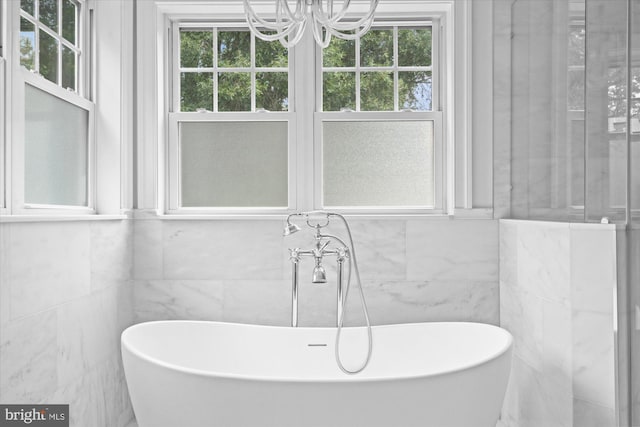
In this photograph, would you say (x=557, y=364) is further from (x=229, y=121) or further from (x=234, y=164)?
(x=229, y=121)

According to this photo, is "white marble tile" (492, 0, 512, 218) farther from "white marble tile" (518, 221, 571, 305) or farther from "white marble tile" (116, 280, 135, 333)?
"white marble tile" (116, 280, 135, 333)

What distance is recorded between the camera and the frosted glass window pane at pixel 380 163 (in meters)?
2.56

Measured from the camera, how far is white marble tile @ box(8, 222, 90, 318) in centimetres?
150

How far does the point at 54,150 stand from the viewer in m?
1.94

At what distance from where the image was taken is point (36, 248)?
1595mm

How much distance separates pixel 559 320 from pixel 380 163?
1195mm

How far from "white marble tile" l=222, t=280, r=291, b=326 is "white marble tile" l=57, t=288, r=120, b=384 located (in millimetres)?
541

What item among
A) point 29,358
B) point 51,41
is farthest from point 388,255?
point 51,41

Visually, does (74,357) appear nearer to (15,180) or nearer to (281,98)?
(15,180)

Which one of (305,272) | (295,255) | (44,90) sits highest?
(44,90)

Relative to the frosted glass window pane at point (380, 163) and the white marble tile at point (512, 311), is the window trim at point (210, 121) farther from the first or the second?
the white marble tile at point (512, 311)

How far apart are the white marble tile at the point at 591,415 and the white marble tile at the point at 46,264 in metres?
1.79

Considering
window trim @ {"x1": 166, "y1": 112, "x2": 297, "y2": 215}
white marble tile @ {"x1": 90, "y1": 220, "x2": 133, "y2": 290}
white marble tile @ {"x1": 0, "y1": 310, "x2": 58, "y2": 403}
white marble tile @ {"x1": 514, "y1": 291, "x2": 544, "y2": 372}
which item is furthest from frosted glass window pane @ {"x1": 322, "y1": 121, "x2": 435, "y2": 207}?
white marble tile @ {"x1": 0, "y1": 310, "x2": 58, "y2": 403}

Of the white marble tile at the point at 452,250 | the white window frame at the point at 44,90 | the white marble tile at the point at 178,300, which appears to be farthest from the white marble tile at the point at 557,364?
the white window frame at the point at 44,90
